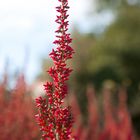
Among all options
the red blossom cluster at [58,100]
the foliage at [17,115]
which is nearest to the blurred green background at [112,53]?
the foliage at [17,115]

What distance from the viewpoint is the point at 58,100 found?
3.60m

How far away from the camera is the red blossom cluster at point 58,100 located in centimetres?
355

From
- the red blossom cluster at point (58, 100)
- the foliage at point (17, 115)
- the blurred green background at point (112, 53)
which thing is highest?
the blurred green background at point (112, 53)

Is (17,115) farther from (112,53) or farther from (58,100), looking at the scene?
(112,53)

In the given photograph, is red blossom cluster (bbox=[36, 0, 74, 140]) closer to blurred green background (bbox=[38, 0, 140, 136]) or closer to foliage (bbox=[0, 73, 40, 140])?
→ foliage (bbox=[0, 73, 40, 140])

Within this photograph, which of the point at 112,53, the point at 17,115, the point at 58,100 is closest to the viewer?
the point at 58,100

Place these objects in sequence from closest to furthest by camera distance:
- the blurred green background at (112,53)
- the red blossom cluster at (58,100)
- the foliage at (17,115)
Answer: the red blossom cluster at (58,100) < the foliage at (17,115) < the blurred green background at (112,53)

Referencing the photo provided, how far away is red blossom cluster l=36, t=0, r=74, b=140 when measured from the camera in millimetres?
3551

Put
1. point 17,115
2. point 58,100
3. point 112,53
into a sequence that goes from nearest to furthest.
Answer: point 58,100, point 17,115, point 112,53

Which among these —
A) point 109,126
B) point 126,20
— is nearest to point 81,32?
point 126,20

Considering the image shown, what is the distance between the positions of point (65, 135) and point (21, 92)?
486 centimetres

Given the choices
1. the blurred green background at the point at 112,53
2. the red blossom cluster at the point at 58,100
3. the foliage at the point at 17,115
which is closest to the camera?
the red blossom cluster at the point at 58,100

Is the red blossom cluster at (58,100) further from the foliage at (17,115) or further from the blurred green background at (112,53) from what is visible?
the blurred green background at (112,53)

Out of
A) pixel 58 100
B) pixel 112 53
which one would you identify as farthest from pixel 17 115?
pixel 112 53
